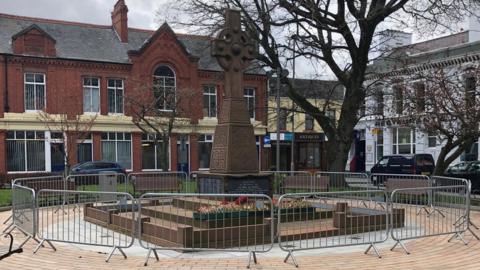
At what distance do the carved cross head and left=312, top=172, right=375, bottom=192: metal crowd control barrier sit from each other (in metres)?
5.52

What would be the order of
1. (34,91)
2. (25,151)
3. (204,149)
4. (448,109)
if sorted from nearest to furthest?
1. (448,109)
2. (25,151)
3. (34,91)
4. (204,149)

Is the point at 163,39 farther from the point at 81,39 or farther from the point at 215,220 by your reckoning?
the point at 215,220

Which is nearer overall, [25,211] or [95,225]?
[25,211]

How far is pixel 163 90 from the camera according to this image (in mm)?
34531

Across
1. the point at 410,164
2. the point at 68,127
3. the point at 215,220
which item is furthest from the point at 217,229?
the point at 68,127

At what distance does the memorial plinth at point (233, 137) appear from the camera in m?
13.0

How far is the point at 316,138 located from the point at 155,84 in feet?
48.4

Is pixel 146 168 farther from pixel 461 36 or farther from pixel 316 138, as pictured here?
pixel 461 36

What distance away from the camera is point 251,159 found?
43.8 feet

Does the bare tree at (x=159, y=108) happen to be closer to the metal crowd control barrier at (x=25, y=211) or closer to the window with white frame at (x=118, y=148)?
the window with white frame at (x=118, y=148)

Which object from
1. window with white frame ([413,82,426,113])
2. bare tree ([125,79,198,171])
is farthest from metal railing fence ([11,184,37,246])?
bare tree ([125,79,198,171])

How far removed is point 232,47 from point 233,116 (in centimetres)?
174

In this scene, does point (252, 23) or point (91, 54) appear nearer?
point (252, 23)

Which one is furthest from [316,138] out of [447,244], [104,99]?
[447,244]
